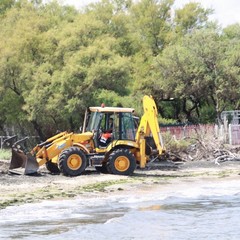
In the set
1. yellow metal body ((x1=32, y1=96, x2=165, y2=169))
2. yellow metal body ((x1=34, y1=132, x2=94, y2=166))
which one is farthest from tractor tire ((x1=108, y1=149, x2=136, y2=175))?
yellow metal body ((x1=34, y1=132, x2=94, y2=166))

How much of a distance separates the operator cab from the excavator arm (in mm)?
453

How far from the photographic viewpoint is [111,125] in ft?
88.4

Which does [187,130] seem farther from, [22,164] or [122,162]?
[22,164]

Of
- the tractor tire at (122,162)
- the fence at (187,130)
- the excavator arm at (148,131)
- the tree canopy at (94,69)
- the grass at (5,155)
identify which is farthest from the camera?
the tree canopy at (94,69)

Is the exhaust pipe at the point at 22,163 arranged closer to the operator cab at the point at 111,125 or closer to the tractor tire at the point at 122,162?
the operator cab at the point at 111,125

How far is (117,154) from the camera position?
2650cm

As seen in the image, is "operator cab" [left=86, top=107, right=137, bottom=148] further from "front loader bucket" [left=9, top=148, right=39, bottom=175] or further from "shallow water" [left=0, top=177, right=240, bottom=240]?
"shallow water" [left=0, top=177, right=240, bottom=240]

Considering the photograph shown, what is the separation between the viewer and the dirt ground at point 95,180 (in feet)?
67.7

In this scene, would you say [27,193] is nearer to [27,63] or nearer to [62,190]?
[62,190]

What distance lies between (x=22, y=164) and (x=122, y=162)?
4.01 meters

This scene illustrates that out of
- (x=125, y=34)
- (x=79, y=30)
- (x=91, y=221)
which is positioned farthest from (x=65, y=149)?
(x=125, y=34)

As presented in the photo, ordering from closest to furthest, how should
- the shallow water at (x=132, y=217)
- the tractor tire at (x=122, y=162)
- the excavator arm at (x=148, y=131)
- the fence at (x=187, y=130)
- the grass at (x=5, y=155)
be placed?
the shallow water at (x=132, y=217), the tractor tire at (x=122, y=162), the excavator arm at (x=148, y=131), the grass at (x=5, y=155), the fence at (x=187, y=130)

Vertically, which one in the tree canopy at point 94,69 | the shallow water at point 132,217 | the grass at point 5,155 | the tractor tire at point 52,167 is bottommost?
the shallow water at point 132,217

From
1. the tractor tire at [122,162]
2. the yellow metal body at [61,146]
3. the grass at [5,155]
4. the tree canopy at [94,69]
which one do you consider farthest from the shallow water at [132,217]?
the tree canopy at [94,69]
